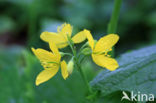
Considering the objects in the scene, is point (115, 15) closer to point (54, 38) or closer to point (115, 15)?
point (115, 15)

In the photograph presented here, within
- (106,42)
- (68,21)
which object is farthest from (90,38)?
(68,21)

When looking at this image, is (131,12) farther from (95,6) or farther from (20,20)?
(20,20)

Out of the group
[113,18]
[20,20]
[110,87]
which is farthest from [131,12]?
[110,87]

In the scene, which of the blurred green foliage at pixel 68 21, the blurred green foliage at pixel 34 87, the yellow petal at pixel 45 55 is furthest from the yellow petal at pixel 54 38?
the blurred green foliage at pixel 68 21

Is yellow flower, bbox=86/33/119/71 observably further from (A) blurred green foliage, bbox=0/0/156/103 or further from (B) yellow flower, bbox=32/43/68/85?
(A) blurred green foliage, bbox=0/0/156/103

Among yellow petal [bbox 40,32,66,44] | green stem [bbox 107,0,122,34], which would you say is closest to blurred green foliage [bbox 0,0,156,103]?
green stem [bbox 107,0,122,34]

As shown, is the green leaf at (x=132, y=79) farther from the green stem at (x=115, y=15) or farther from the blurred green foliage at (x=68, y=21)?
the blurred green foliage at (x=68, y=21)
